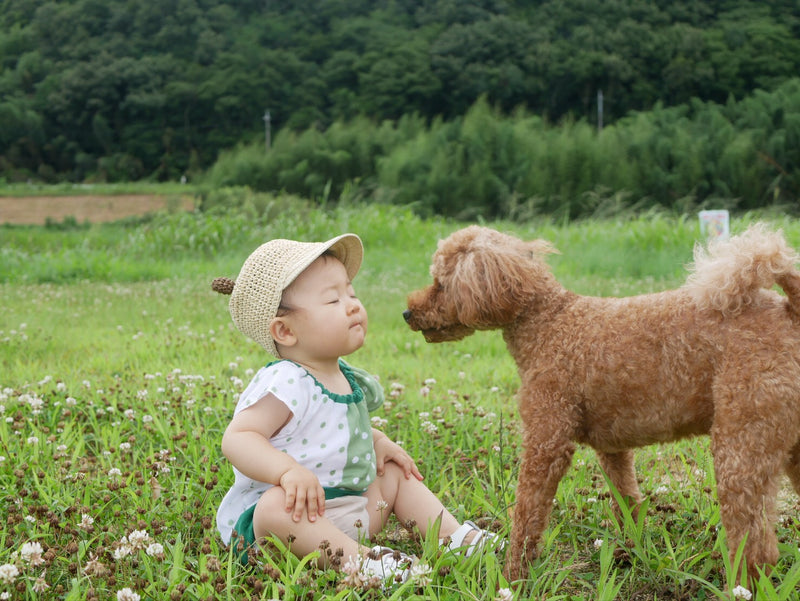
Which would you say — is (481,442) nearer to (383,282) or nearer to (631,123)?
(383,282)

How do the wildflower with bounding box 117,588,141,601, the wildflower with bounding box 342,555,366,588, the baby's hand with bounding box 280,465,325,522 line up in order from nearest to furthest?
the wildflower with bounding box 117,588,141,601 → the wildflower with bounding box 342,555,366,588 → the baby's hand with bounding box 280,465,325,522

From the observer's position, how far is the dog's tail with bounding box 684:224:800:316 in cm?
231

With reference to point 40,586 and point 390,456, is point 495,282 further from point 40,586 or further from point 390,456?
point 40,586

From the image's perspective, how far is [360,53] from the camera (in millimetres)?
34406

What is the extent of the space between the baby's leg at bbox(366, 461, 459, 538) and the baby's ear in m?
0.61

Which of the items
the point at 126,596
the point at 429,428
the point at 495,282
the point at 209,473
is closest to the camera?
the point at 126,596

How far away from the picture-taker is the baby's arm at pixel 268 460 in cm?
244

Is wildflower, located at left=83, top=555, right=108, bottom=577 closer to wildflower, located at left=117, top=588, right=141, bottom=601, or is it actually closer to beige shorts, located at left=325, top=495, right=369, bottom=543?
wildflower, located at left=117, top=588, right=141, bottom=601

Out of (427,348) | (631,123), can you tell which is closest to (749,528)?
(427,348)

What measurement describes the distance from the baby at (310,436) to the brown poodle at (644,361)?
1.27ft

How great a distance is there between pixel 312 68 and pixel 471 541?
33029mm

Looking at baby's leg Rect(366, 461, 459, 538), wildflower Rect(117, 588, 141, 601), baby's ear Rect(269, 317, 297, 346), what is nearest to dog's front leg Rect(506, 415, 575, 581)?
baby's leg Rect(366, 461, 459, 538)

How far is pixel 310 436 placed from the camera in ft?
8.84

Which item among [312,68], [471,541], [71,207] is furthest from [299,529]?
[312,68]
